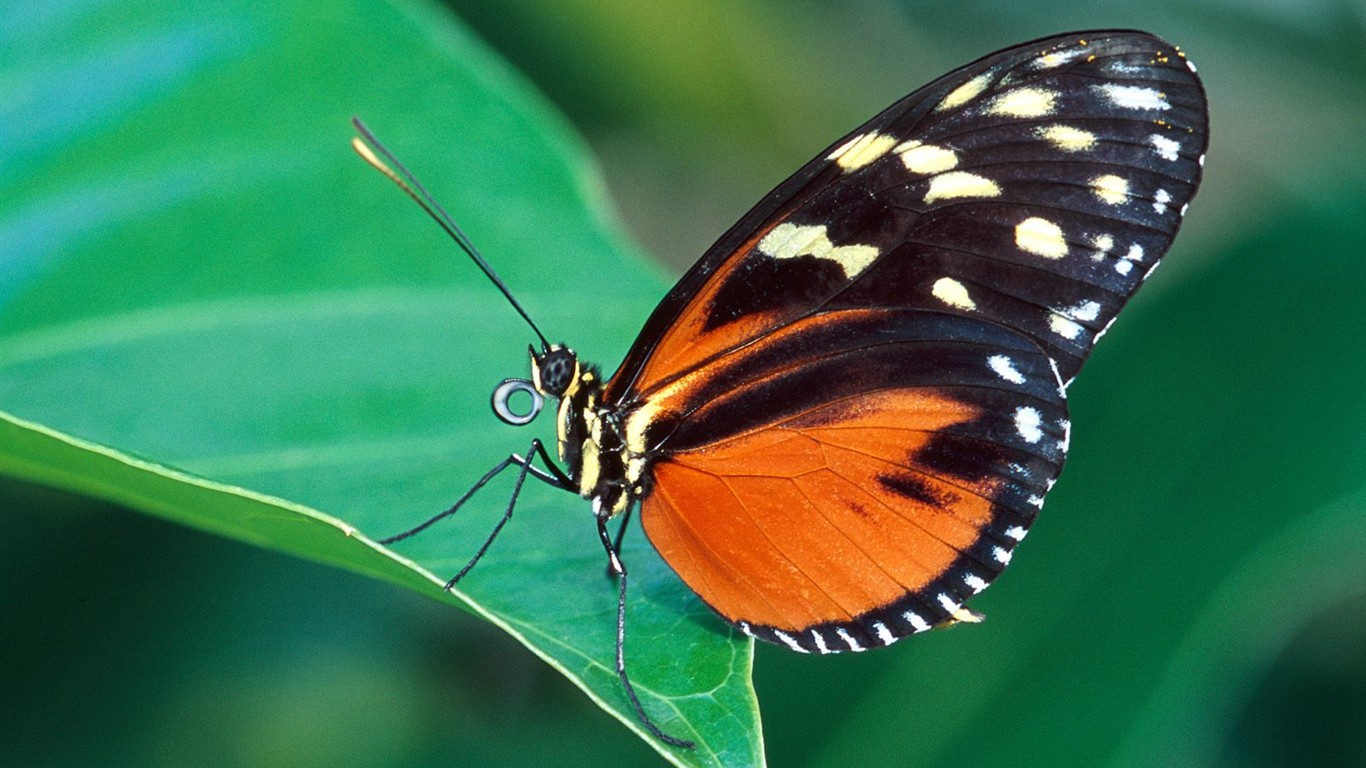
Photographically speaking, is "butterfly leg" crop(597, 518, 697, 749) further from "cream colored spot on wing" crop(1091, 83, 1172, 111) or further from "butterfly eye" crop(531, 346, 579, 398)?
"cream colored spot on wing" crop(1091, 83, 1172, 111)

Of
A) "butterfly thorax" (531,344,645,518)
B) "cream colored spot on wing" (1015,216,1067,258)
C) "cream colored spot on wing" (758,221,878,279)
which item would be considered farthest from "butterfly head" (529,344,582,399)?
"cream colored spot on wing" (1015,216,1067,258)

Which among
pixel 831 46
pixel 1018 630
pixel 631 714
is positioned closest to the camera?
pixel 631 714

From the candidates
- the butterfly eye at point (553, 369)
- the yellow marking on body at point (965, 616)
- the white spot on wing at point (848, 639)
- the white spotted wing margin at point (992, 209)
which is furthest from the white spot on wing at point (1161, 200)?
the butterfly eye at point (553, 369)

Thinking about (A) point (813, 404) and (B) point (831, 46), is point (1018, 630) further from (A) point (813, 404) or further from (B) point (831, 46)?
(B) point (831, 46)

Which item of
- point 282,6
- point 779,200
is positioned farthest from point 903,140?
point 282,6

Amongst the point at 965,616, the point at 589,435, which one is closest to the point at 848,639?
the point at 965,616

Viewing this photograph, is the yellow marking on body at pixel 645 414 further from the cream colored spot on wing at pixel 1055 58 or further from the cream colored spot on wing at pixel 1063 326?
the cream colored spot on wing at pixel 1055 58
